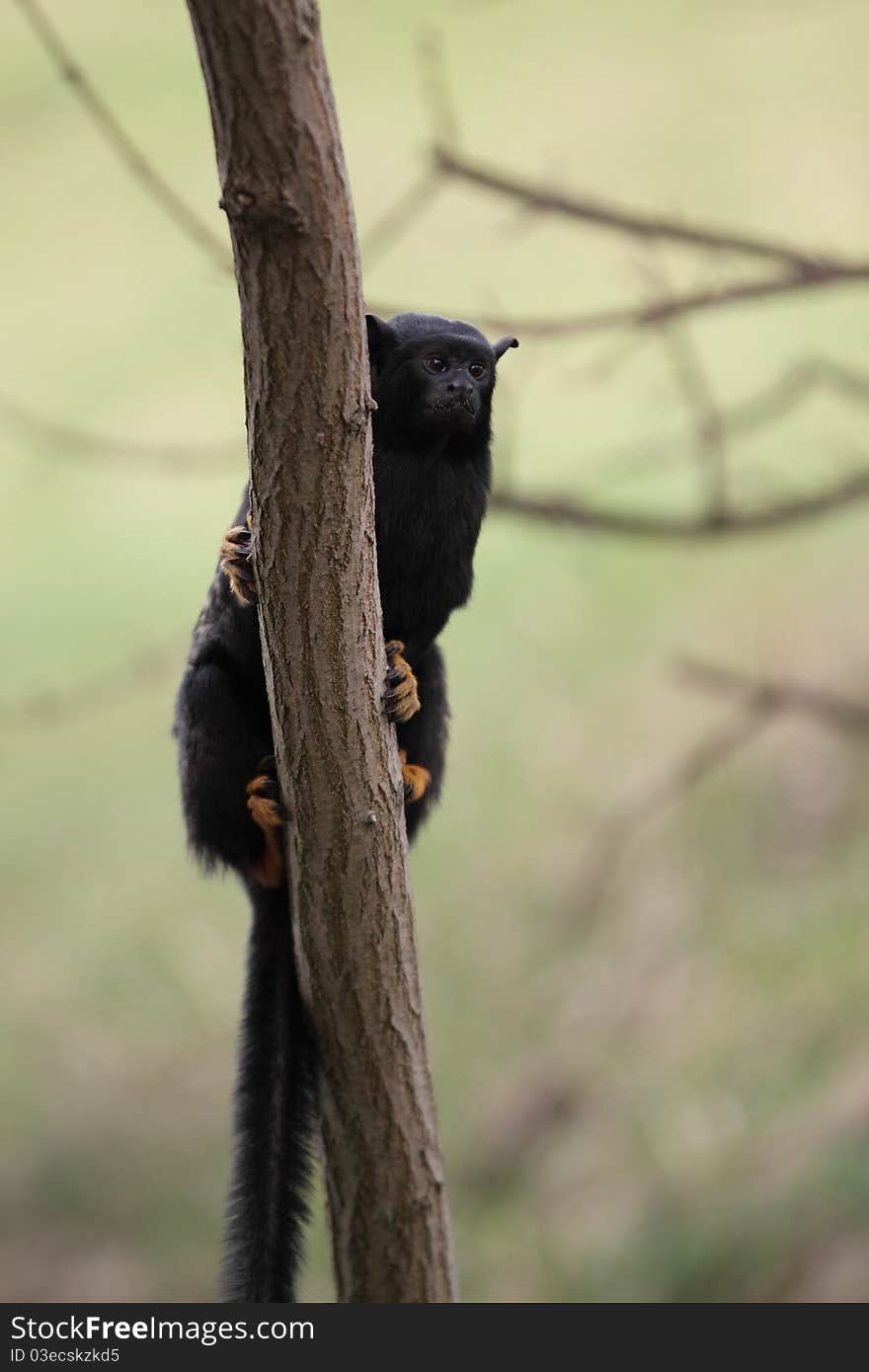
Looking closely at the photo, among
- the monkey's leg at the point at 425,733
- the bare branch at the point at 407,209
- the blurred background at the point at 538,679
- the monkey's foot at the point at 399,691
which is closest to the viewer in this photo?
the monkey's foot at the point at 399,691

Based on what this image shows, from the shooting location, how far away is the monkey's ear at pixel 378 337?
325 centimetres

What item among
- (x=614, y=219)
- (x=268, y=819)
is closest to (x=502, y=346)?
(x=614, y=219)

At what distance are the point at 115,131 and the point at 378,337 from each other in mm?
750

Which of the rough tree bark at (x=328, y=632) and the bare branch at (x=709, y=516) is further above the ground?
the bare branch at (x=709, y=516)

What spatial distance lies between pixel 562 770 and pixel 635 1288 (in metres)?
3.79

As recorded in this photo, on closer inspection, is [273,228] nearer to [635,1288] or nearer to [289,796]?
[289,796]

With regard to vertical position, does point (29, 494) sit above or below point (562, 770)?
above

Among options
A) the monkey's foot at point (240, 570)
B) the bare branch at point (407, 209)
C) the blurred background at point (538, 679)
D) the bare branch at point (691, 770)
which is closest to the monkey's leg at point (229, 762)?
the monkey's foot at point (240, 570)

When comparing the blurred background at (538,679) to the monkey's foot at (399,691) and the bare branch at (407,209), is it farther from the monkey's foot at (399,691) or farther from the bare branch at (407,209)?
the monkey's foot at (399,691)

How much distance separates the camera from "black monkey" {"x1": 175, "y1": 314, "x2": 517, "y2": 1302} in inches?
124

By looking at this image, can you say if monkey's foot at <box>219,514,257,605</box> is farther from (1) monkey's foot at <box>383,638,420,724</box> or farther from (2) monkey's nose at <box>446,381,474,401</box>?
(2) monkey's nose at <box>446,381,474,401</box>

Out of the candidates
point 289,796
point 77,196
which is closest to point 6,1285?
point 289,796

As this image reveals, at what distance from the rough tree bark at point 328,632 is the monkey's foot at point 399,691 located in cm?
16

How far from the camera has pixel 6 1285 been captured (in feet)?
22.7
